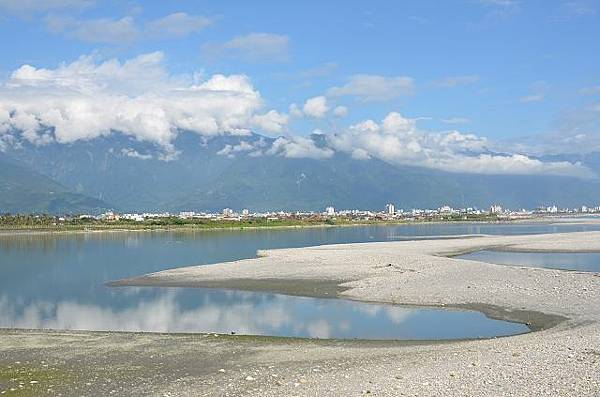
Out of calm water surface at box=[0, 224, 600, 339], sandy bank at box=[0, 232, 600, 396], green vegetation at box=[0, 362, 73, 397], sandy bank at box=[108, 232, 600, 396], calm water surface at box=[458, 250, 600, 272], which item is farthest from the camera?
calm water surface at box=[458, 250, 600, 272]

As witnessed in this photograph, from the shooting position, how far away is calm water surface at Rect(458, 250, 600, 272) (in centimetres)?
4562

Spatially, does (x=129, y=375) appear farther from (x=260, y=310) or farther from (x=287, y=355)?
(x=260, y=310)

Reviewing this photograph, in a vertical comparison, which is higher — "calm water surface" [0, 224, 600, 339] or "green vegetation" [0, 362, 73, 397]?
"green vegetation" [0, 362, 73, 397]

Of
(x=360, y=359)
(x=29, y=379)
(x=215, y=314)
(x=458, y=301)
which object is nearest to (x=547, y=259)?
(x=458, y=301)

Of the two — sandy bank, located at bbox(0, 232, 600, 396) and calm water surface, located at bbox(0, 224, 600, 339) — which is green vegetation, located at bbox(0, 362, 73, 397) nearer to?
sandy bank, located at bbox(0, 232, 600, 396)

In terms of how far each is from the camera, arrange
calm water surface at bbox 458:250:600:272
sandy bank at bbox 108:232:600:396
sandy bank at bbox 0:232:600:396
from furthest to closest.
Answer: calm water surface at bbox 458:250:600:272 < sandy bank at bbox 0:232:600:396 < sandy bank at bbox 108:232:600:396

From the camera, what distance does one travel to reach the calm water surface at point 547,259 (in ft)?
150

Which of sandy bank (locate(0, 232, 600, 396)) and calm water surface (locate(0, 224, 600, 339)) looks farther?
calm water surface (locate(0, 224, 600, 339))

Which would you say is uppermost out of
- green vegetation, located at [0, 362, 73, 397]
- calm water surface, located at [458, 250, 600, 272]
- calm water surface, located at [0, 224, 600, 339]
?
green vegetation, located at [0, 362, 73, 397]

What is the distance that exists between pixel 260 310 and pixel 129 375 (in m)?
13.2

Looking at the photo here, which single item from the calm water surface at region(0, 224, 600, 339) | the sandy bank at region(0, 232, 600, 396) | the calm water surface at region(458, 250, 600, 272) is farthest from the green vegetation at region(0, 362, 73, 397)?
the calm water surface at region(458, 250, 600, 272)

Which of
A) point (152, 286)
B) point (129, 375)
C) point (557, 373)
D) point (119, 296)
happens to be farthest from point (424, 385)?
point (152, 286)

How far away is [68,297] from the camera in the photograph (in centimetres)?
3619

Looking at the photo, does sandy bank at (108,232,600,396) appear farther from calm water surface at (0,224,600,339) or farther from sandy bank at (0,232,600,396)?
calm water surface at (0,224,600,339)
